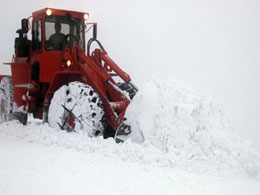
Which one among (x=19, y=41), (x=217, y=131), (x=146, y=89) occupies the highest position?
(x=19, y=41)

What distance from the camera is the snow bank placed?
4.64 metres

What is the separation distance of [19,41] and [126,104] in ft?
8.86

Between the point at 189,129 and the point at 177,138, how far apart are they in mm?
199

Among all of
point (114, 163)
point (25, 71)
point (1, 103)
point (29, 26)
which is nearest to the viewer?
point (114, 163)

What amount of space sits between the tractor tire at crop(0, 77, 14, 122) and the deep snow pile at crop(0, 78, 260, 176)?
2436mm

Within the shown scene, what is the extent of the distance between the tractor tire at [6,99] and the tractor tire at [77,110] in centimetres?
204

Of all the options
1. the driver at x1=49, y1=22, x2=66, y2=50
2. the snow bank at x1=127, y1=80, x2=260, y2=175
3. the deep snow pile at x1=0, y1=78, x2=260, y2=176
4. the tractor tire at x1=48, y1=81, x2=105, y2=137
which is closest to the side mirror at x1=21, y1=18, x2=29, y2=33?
the driver at x1=49, y1=22, x2=66, y2=50

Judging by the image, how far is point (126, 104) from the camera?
6012 mm

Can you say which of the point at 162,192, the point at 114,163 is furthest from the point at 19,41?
the point at 162,192

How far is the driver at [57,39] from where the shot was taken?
686 cm

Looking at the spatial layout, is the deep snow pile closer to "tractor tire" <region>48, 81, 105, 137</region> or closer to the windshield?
"tractor tire" <region>48, 81, 105, 137</region>

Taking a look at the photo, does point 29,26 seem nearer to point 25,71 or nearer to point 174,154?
point 25,71

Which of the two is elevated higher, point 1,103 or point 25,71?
point 25,71

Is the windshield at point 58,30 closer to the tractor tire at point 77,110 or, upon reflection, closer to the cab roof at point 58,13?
the cab roof at point 58,13
